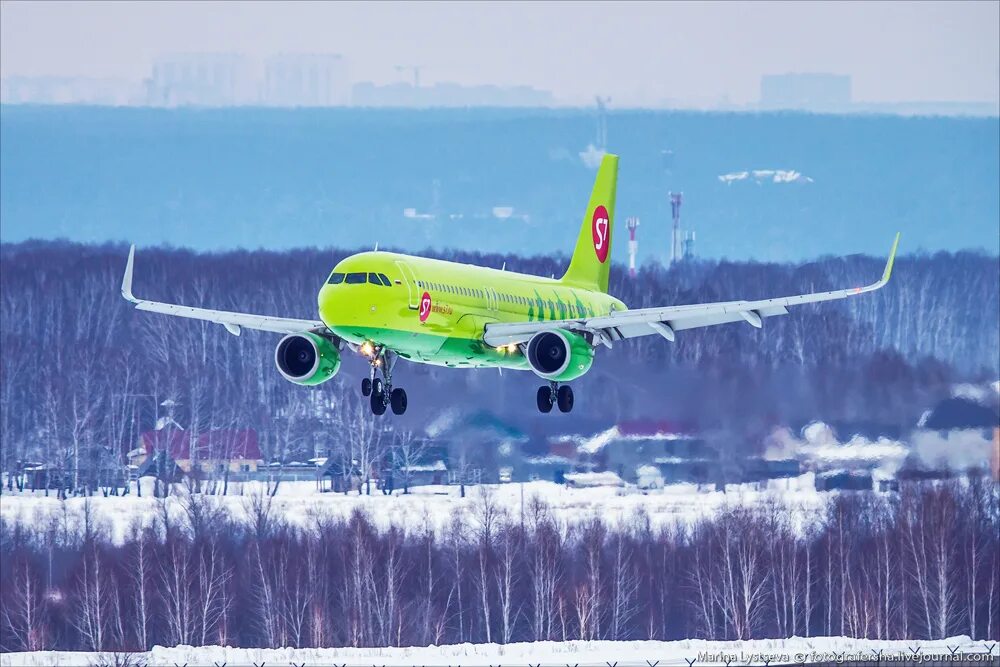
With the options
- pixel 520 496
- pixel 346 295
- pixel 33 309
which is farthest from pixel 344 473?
pixel 346 295

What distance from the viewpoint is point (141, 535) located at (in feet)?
359

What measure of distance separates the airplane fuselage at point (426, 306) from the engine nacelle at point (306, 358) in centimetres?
302

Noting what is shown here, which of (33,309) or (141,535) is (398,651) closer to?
(141,535)

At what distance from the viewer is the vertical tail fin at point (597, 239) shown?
79.8m

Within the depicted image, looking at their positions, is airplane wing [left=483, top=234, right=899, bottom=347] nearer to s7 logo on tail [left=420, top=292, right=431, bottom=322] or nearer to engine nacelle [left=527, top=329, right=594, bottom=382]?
engine nacelle [left=527, top=329, right=594, bottom=382]

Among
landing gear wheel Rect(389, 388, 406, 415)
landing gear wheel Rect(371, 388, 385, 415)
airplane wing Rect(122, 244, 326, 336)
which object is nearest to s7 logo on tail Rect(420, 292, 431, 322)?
landing gear wheel Rect(371, 388, 385, 415)

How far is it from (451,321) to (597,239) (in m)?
17.1

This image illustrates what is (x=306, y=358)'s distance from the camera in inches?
2672

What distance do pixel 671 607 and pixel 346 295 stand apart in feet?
140

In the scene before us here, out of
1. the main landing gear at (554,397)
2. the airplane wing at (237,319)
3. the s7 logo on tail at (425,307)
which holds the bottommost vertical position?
the main landing gear at (554,397)

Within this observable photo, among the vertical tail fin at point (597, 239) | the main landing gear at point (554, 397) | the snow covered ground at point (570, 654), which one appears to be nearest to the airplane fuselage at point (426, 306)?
the main landing gear at point (554, 397)

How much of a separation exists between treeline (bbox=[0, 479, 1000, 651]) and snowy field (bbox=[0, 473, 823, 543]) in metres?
0.49

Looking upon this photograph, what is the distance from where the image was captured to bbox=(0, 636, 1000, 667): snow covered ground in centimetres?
8812

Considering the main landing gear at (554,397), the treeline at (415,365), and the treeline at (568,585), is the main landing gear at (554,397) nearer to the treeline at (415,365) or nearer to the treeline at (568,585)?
the treeline at (568,585)
